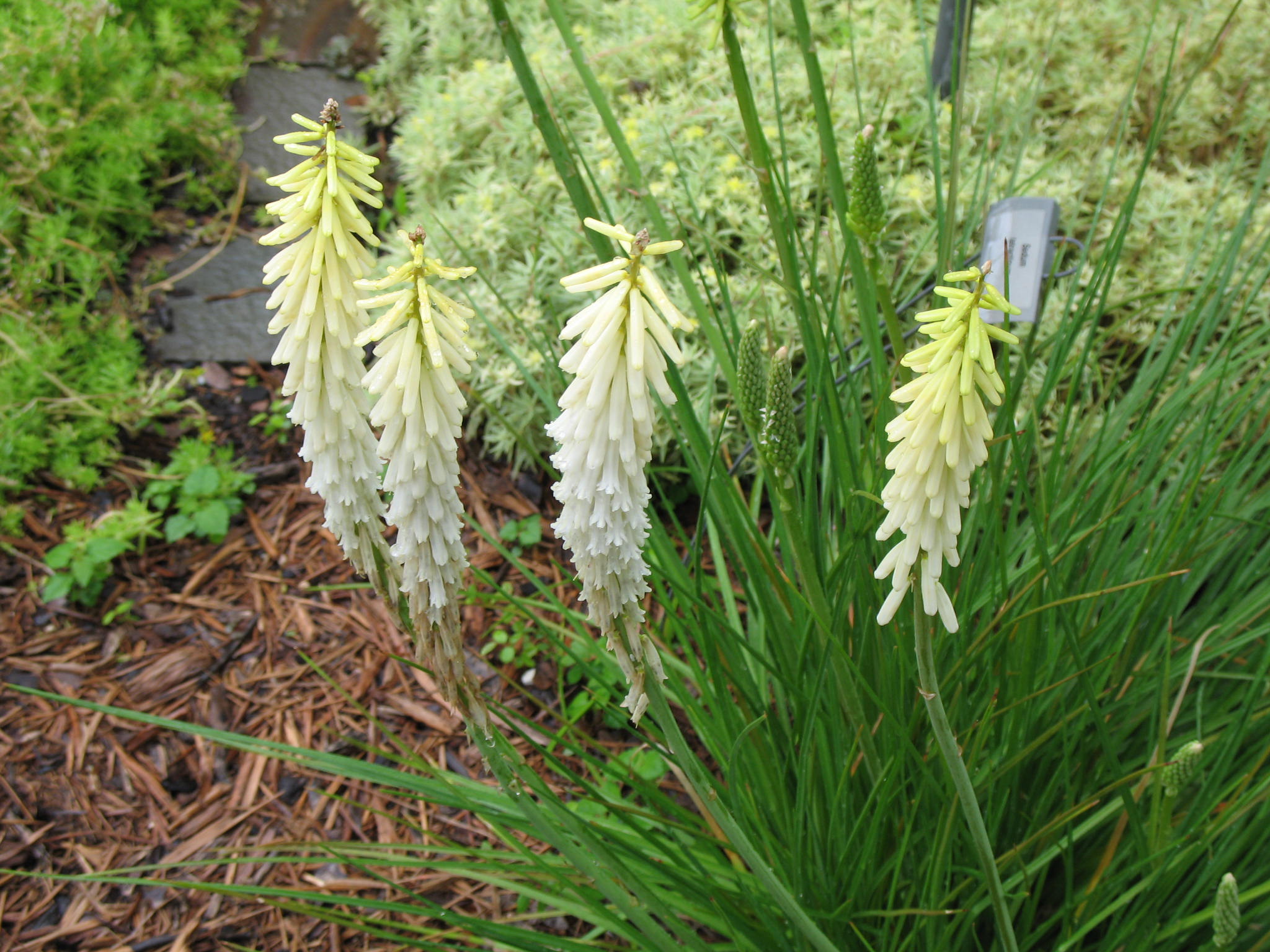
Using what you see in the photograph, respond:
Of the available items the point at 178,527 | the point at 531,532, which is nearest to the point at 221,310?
the point at 178,527

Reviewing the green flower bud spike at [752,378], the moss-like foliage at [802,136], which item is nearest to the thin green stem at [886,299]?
the green flower bud spike at [752,378]

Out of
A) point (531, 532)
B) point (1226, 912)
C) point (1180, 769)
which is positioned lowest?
point (531, 532)

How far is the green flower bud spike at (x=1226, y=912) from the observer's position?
4.13 ft

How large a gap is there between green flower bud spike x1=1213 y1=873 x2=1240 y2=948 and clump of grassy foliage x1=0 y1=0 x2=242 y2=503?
3576 millimetres

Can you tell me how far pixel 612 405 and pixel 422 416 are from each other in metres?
0.23

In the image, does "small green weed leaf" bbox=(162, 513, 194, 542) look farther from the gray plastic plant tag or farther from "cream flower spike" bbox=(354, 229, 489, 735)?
the gray plastic plant tag

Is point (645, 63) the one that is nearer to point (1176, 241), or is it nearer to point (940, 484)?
point (1176, 241)

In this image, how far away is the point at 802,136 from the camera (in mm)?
3494

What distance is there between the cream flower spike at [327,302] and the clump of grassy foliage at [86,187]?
2.71 meters

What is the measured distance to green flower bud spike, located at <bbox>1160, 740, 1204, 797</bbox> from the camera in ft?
4.29

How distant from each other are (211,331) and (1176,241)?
393cm

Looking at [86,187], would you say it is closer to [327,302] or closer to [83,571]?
[83,571]

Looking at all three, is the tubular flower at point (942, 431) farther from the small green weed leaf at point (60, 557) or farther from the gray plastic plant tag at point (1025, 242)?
the small green weed leaf at point (60, 557)

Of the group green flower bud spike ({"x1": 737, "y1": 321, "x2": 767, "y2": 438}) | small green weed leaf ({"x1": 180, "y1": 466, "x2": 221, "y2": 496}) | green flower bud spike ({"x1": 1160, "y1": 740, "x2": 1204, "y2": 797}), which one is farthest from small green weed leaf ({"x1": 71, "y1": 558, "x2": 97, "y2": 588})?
green flower bud spike ({"x1": 1160, "y1": 740, "x2": 1204, "y2": 797})
